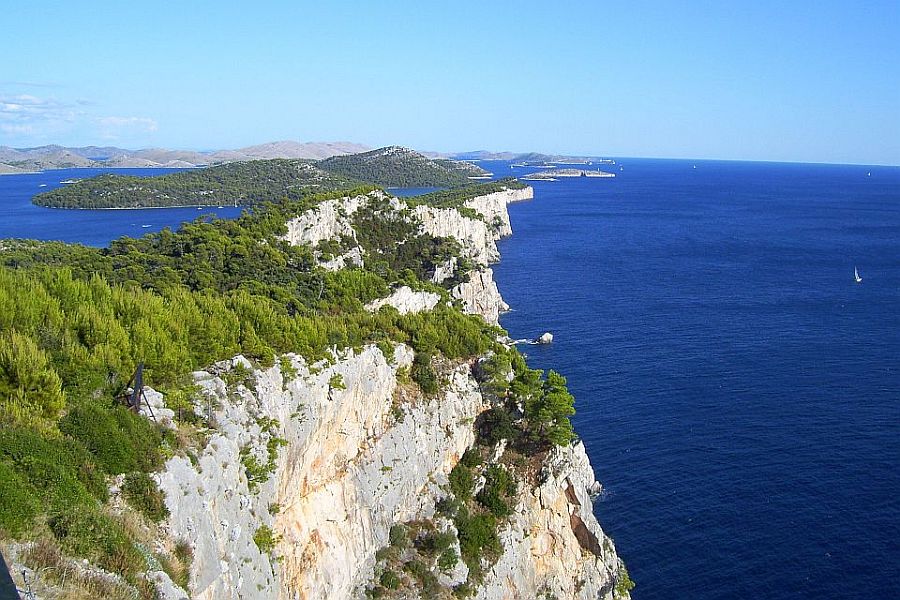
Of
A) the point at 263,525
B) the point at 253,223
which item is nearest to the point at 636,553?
the point at 263,525

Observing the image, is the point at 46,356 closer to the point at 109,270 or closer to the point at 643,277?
the point at 109,270

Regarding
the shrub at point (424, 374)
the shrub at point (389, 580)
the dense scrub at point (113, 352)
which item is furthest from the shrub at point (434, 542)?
the dense scrub at point (113, 352)

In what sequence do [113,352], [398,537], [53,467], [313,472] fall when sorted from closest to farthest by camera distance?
[53,467], [113,352], [313,472], [398,537]

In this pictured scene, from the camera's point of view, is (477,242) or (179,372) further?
(477,242)

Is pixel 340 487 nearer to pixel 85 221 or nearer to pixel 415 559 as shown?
pixel 415 559

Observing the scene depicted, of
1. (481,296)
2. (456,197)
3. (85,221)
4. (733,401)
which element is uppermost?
(456,197)

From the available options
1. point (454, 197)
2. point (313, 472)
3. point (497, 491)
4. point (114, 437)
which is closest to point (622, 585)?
point (497, 491)

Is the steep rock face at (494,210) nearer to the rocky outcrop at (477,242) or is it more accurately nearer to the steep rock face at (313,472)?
the rocky outcrop at (477,242)
